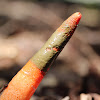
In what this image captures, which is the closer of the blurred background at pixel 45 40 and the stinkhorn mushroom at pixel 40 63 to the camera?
the stinkhorn mushroom at pixel 40 63

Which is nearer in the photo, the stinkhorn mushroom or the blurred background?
the stinkhorn mushroom

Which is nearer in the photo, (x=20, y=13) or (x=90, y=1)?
(x=20, y=13)

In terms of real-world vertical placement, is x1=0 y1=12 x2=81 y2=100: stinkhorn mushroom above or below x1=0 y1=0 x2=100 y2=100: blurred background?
below

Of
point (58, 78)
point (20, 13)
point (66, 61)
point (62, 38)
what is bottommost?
point (62, 38)

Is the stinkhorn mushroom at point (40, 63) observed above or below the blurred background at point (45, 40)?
below

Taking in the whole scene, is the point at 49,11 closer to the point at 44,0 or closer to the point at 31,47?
the point at 44,0

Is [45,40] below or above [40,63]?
above

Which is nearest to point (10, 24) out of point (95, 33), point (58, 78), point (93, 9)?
point (58, 78)

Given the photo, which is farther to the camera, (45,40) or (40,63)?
(45,40)
